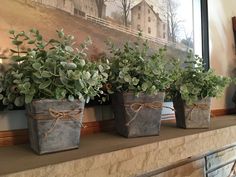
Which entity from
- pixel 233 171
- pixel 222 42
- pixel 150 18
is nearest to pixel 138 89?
pixel 150 18

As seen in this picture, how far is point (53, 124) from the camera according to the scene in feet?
2.36

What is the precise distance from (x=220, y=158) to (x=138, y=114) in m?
0.55

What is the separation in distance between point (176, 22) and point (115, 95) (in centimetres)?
74

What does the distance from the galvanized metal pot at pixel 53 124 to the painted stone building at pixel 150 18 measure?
0.65 metres

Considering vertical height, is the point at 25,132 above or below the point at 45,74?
below

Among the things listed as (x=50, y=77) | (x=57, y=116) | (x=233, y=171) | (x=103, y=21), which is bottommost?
(x=233, y=171)

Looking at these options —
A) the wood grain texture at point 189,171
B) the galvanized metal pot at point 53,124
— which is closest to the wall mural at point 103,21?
the galvanized metal pot at point 53,124

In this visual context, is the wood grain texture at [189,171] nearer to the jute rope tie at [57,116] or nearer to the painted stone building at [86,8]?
the jute rope tie at [57,116]

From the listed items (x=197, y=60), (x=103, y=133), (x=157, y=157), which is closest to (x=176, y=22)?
(x=197, y=60)

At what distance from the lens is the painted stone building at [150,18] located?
127cm

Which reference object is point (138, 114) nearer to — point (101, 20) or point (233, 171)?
point (101, 20)

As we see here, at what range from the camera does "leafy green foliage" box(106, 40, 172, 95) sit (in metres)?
0.90

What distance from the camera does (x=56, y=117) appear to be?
0.72 m

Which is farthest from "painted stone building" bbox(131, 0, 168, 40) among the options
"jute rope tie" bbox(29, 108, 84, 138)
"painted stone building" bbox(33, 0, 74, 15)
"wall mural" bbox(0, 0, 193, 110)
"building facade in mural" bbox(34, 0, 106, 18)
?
"jute rope tie" bbox(29, 108, 84, 138)
